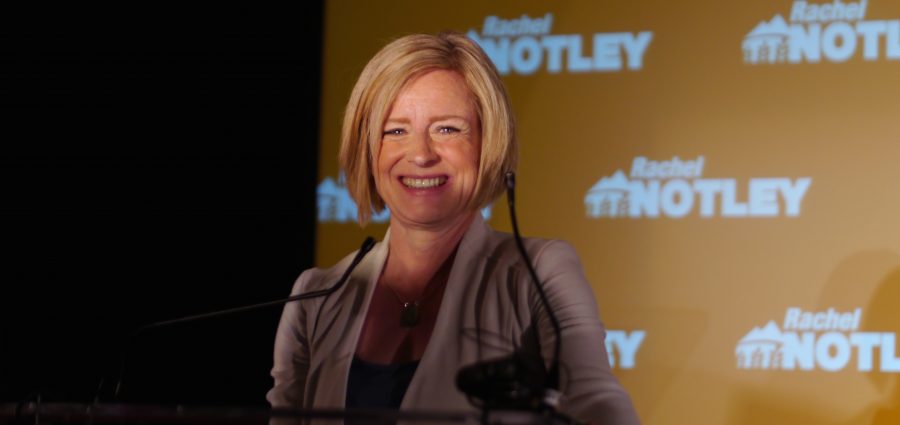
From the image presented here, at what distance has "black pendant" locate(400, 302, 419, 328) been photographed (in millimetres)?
1896

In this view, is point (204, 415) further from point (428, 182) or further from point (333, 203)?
point (333, 203)

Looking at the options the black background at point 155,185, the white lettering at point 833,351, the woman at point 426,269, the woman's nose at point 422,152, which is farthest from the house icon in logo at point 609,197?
the woman's nose at point 422,152

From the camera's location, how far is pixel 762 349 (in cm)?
327

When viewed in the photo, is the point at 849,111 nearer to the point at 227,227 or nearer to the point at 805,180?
the point at 805,180

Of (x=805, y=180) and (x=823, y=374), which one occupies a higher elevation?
(x=805, y=180)

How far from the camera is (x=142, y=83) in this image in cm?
383

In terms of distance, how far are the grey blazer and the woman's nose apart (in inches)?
5.7

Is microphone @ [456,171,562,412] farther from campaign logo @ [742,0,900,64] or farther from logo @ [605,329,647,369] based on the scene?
campaign logo @ [742,0,900,64]

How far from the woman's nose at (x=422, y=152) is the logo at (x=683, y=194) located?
5.23 feet

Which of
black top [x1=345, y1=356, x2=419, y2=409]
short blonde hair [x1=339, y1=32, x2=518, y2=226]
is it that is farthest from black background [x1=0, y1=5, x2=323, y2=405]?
black top [x1=345, y1=356, x2=419, y2=409]

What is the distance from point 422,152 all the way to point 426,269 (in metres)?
0.21

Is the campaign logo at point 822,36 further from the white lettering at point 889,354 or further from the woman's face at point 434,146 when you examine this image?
the woman's face at point 434,146

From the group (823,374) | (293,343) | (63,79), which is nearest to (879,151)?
(823,374)

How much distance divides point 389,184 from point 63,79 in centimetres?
225
